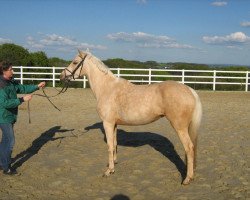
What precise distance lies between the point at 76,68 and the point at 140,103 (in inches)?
55.3

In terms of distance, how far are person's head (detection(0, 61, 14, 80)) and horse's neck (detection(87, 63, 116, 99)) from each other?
1336 millimetres

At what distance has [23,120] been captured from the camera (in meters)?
10.2

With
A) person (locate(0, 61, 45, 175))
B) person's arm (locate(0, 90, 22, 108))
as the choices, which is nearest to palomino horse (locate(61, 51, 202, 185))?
person (locate(0, 61, 45, 175))

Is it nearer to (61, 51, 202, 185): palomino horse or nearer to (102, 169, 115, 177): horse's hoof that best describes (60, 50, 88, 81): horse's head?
(61, 51, 202, 185): palomino horse

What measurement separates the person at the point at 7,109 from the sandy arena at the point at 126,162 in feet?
1.08

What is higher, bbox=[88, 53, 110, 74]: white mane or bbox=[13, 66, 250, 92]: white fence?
bbox=[88, 53, 110, 74]: white mane

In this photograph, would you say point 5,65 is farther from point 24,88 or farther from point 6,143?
point 6,143

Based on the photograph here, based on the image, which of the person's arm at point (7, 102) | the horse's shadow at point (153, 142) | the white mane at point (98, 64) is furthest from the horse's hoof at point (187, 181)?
the person's arm at point (7, 102)

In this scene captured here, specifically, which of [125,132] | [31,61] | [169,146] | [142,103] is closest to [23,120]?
[125,132]

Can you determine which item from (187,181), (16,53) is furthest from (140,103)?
(16,53)

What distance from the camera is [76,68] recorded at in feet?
19.2

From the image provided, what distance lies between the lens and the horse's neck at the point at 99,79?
→ 18.6ft

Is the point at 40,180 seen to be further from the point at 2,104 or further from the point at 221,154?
the point at 221,154

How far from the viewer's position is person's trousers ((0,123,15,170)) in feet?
16.9
